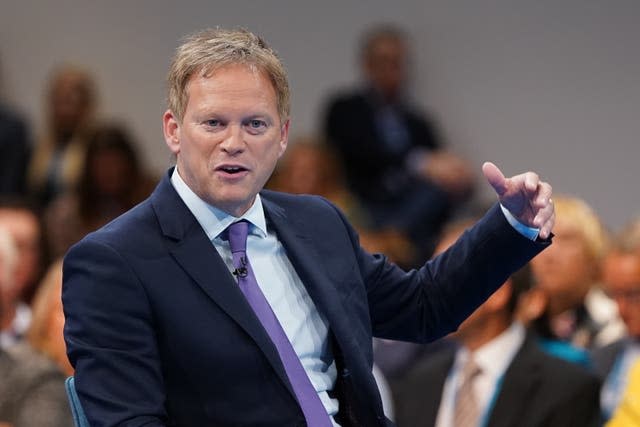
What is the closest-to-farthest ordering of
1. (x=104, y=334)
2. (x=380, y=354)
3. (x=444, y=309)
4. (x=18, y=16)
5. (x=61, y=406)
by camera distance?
1. (x=104, y=334)
2. (x=444, y=309)
3. (x=61, y=406)
4. (x=380, y=354)
5. (x=18, y=16)

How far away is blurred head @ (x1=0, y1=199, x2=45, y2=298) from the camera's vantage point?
223 inches

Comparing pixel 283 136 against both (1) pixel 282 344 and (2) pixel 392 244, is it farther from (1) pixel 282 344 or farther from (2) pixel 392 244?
(2) pixel 392 244

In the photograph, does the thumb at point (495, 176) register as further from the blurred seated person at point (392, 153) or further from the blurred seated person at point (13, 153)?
the blurred seated person at point (13, 153)

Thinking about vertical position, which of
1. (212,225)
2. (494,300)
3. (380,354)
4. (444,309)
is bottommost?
(380,354)

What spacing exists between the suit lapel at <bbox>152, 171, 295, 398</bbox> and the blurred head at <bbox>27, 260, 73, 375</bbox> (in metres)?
2.30

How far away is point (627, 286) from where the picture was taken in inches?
186

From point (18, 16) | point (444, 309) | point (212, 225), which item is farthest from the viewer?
point (18, 16)

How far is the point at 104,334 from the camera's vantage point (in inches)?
92.6

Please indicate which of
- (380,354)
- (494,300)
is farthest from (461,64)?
(494,300)

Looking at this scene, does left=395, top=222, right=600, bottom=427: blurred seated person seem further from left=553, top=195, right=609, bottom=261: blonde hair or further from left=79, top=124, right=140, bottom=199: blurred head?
left=79, top=124, right=140, bottom=199: blurred head

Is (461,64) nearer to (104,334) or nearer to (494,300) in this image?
(494,300)

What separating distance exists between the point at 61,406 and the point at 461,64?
13.3 feet

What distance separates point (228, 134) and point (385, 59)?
5.18 meters

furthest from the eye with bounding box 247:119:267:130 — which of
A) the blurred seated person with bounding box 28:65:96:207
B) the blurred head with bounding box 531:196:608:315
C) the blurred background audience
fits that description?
the blurred seated person with bounding box 28:65:96:207
